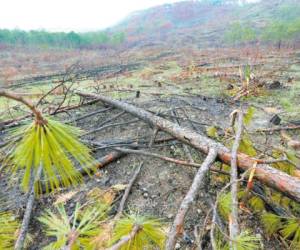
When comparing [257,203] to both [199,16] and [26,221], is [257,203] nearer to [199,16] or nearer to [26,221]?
[26,221]

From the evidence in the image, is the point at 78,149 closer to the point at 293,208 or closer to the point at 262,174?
the point at 262,174

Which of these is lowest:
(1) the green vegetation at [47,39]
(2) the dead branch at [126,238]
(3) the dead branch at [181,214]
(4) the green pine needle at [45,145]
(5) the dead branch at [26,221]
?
(1) the green vegetation at [47,39]

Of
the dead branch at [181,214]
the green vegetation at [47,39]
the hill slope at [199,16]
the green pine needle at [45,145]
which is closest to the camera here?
the green pine needle at [45,145]

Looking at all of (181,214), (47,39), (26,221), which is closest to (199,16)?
(47,39)

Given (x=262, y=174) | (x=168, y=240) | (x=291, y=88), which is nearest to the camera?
(x=168, y=240)

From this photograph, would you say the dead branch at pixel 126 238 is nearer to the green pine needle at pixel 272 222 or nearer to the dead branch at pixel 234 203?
the dead branch at pixel 234 203

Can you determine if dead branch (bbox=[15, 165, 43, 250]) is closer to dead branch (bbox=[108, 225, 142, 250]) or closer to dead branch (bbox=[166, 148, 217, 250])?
dead branch (bbox=[108, 225, 142, 250])

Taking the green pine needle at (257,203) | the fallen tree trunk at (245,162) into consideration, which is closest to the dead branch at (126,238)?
the fallen tree trunk at (245,162)

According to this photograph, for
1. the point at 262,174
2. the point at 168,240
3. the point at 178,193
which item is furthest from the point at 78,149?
the point at 178,193

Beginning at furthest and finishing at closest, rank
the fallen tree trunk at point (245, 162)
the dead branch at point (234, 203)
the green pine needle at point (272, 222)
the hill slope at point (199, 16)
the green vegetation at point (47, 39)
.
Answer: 1. the hill slope at point (199, 16)
2. the green vegetation at point (47, 39)
3. the green pine needle at point (272, 222)
4. the fallen tree trunk at point (245, 162)
5. the dead branch at point (234, 203)

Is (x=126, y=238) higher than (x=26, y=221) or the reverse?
higher

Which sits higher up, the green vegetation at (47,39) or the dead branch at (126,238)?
the dead branch at (126,238)

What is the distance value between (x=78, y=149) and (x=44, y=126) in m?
0.15

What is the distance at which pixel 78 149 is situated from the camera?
0.94m
